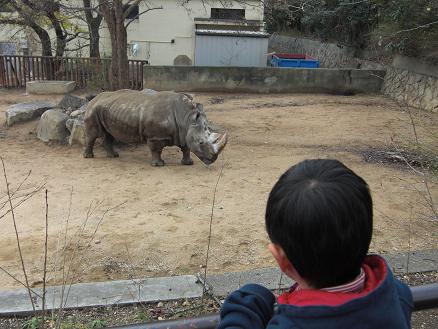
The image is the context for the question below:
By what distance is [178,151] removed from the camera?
898 cm

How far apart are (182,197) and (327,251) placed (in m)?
5.25

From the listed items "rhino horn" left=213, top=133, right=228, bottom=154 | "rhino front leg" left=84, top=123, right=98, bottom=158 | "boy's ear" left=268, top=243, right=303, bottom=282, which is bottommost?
"rhino front leg" left=84, top=123, right=98, bottom=158

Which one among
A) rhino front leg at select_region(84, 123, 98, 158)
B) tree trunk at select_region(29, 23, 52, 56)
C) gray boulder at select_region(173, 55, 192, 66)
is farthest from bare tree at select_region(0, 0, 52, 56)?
rhino front leg at select_region(84, 123, 98, 158)

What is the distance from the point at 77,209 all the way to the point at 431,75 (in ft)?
33.0

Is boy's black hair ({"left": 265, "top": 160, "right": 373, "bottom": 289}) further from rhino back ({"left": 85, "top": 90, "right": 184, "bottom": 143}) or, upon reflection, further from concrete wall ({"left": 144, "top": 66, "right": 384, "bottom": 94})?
concrete wall ({"left": 144, "top": 66, "right": 384, "bottom": 94})

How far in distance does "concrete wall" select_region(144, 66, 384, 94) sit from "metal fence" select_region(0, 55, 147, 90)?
131cm

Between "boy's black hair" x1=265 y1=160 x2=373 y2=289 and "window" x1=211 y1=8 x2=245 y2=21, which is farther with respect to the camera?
"window" x1=211 y1=8 x2=245 y2=21

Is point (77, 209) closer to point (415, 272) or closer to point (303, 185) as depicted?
point (415, 272)

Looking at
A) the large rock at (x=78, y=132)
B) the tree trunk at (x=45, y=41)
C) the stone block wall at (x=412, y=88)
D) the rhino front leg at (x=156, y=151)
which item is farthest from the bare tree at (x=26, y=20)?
the stone block wall at (x=412, y=88)

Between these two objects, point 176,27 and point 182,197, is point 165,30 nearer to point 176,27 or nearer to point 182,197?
point 176,27

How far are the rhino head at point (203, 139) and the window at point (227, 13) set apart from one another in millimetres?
12549

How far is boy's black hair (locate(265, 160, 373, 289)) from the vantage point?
1.06 metres

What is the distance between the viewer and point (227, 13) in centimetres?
1947

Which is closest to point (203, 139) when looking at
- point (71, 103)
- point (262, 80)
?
point (71, 103)
